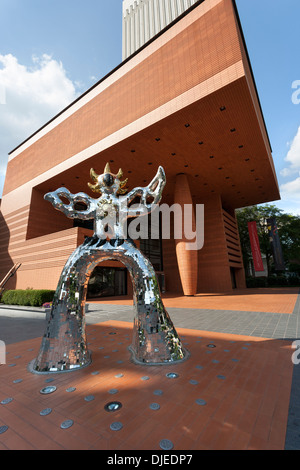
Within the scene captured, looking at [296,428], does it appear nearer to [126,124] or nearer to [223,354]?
[223,354]

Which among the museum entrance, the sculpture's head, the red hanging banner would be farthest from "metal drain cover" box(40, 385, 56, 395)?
the red hanging banner

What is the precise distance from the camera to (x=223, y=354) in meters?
4.05

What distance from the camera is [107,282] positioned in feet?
60.7

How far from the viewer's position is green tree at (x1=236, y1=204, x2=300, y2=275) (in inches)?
1188

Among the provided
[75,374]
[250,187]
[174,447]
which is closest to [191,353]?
[75,374]

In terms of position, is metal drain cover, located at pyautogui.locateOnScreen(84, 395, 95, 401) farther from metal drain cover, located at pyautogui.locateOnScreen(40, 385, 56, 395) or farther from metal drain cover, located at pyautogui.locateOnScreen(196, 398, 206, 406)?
metal drain cover, located at pyautogui.locateOnScreen(196, 398, 206, 406)

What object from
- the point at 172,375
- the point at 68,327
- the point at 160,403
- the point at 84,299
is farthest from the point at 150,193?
the point at 160,403

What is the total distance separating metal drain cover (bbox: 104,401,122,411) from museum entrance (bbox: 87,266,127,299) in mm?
15194

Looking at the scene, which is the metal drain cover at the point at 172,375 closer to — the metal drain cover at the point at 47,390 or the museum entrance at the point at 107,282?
the metal drain cover at the point at 47,390

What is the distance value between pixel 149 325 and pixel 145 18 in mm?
54019

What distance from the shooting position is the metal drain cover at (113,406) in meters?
2.34

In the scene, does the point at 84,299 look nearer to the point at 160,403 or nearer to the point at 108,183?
the point at 160,403

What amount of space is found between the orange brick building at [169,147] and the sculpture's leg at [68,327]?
40.2 feet

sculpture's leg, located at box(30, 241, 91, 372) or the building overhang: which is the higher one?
the building overhang
